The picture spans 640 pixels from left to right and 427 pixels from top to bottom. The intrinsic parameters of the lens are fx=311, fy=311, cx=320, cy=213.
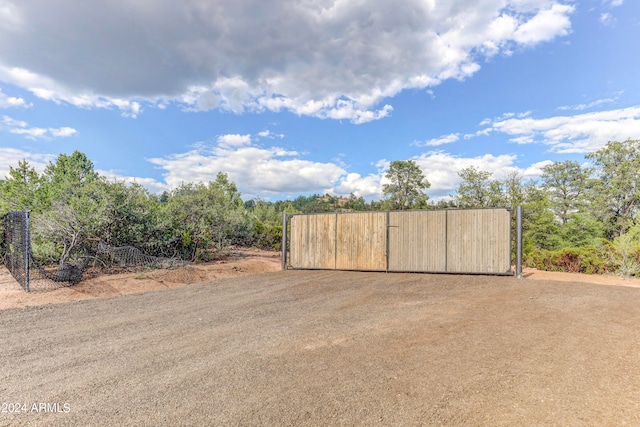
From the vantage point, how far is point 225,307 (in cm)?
552

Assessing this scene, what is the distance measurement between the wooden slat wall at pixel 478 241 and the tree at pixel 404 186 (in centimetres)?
1969

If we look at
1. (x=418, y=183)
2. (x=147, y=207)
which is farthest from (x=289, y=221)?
(x=418, y=183)

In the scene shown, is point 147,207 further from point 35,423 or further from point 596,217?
point 596,217

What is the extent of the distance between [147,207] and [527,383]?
11.3 meters

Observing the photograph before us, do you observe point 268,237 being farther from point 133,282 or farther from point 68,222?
point 133,282

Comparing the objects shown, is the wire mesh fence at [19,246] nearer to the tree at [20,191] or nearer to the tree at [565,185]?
the tree at [20,191]

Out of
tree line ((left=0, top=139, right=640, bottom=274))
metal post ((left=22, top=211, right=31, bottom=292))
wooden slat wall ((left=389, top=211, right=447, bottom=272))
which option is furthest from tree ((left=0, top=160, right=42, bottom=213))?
wooden slat wall ((left=389, top=211, right=447, bottom=272))

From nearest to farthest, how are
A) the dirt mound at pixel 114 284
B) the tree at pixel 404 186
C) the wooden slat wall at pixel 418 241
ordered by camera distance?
1. the dirt mound at pixel 114 284
2. the wooden slat wall at pixel 418 241
3. the tree at pixel 404 186

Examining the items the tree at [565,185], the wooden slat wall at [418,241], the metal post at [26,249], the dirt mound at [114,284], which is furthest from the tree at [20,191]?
the tree at [565,185]

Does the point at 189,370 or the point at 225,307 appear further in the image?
the point at 225,307

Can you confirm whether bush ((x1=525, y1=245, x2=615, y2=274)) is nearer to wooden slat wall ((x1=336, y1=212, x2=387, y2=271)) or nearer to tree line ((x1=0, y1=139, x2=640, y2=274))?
tree line ((x1=0, y1=139, x2=640, y2=274))

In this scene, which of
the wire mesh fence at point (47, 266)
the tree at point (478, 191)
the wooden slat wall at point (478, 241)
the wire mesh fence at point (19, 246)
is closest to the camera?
the wire mesh fence at point (19, 246)

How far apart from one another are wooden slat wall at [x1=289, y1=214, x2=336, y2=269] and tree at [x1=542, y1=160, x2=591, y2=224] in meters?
18.5

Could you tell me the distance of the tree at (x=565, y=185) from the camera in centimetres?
→ 2141
